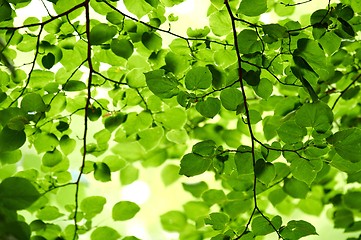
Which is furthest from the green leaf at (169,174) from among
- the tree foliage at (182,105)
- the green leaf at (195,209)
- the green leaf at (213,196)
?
the green leaf at (213,196)

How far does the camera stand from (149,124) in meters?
1.21

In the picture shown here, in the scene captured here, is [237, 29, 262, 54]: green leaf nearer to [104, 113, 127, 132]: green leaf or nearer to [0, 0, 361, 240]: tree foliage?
[0, 0, 361, 240]: tree foliage

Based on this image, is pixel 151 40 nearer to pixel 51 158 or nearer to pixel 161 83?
pixel 161 83

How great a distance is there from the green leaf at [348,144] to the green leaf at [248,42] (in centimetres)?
21

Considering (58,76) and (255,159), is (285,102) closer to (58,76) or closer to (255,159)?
(255,159)

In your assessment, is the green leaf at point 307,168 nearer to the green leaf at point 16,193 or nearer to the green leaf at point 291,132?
the green leaf at point 291,132

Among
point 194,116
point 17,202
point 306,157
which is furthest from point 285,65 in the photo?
point 17,202

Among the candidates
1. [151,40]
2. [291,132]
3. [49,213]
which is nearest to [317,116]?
[291,132]

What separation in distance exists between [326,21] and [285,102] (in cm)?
30

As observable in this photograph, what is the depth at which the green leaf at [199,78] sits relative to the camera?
36.2 inches

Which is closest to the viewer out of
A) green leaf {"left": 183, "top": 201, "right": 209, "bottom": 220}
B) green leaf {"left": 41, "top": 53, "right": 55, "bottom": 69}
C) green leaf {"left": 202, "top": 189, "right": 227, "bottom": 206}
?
green leaf {"left": 41, "top": 53, "right": 55, "bottom": 69}

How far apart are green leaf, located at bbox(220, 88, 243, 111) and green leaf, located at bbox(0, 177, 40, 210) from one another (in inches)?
16.6

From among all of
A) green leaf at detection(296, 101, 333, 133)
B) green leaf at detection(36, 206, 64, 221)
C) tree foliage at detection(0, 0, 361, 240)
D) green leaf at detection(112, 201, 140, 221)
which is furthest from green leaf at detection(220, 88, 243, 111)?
green leaf at detection(36, 206, 64, 221)

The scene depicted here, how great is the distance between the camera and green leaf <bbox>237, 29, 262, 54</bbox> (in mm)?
939
